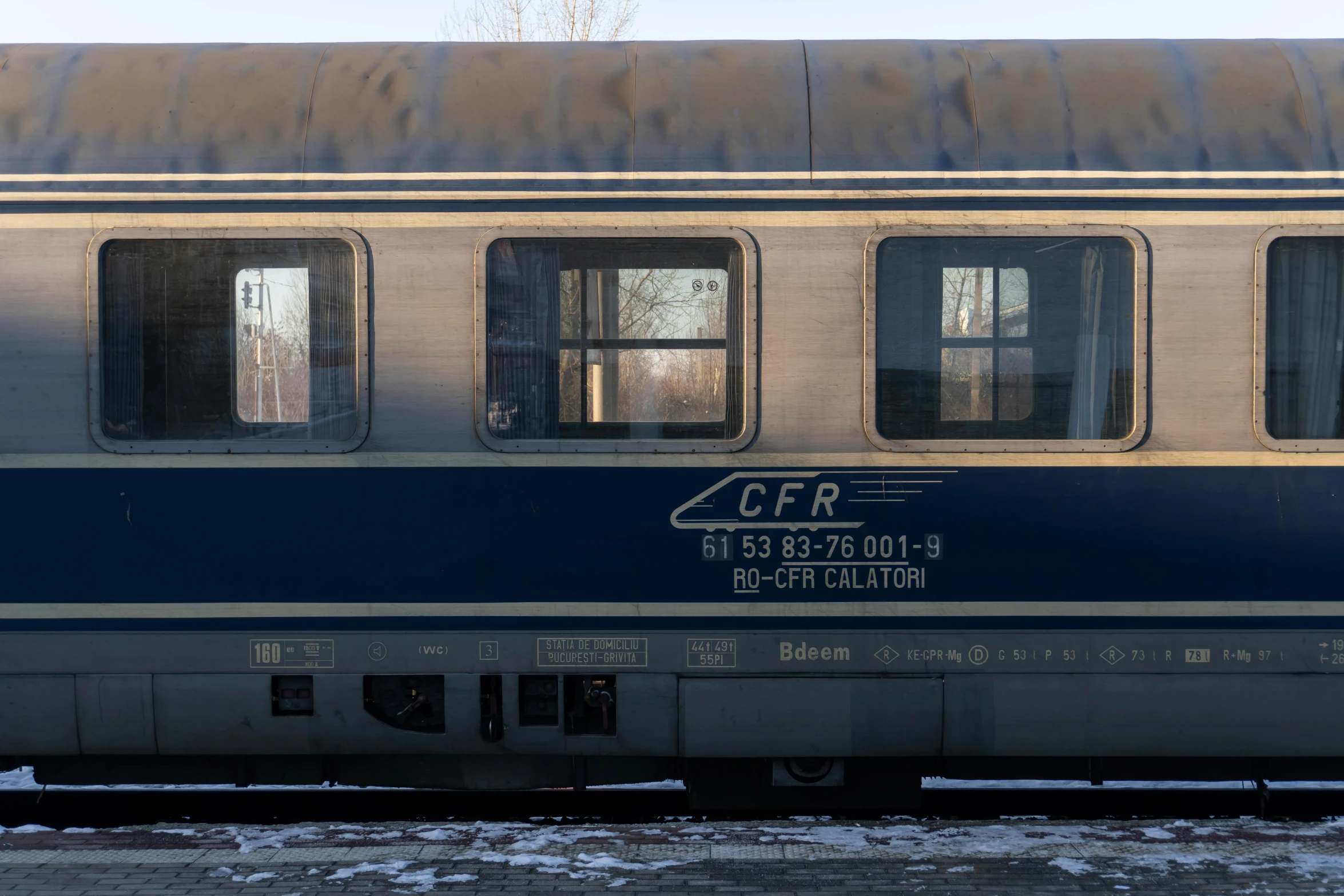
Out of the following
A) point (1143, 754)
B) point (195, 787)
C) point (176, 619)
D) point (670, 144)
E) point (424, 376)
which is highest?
point (670, 144)

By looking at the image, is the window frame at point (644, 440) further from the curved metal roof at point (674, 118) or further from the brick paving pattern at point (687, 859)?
the brick paving pattern at point (687, 859)

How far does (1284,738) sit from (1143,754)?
0.62 metres

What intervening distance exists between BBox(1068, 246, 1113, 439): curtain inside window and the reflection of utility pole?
3523 millimetres

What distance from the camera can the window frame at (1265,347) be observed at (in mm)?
4566

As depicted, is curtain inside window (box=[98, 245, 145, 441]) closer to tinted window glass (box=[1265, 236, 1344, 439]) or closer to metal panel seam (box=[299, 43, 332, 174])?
metal panel seam (box=[299, 43, 332, 174])

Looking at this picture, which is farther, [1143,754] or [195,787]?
[195,787]

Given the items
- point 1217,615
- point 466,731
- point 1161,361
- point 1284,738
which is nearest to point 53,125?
point 466,731

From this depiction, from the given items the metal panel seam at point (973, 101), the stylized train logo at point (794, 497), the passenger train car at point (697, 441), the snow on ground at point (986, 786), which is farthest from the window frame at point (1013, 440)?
the snow on ground at point (986, 786)

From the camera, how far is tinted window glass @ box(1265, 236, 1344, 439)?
181 inches

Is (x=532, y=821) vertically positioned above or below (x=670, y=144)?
below

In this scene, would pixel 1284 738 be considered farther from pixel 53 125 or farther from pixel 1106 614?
pixel 53 125

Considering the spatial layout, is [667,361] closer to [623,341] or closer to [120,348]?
[623,341]

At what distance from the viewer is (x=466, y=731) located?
15.4 ft

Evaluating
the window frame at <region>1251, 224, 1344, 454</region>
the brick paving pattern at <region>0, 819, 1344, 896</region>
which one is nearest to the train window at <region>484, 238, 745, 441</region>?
the brick paving pattern at <region>0, 819, 1344, 896</region>
